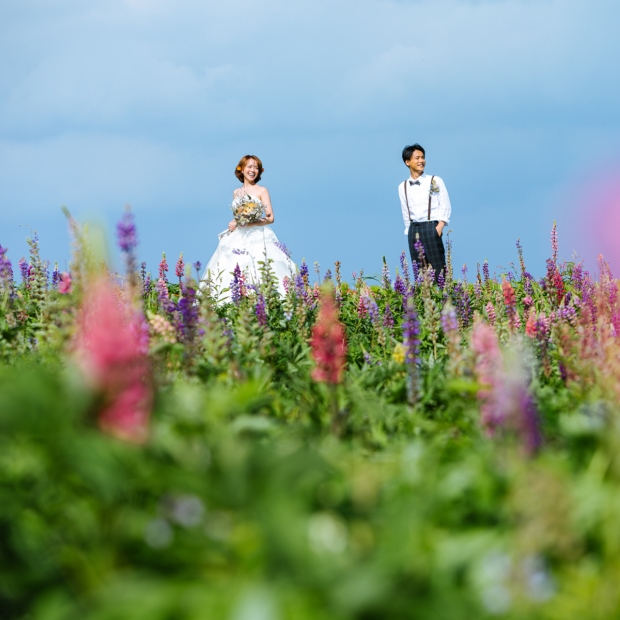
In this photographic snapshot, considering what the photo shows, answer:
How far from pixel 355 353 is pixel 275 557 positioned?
6.20 metres

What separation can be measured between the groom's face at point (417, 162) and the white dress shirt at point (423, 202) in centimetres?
20

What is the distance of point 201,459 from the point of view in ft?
8.33

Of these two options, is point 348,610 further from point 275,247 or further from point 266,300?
point 275,247

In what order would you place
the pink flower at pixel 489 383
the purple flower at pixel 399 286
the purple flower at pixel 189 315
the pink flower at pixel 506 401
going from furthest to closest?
the purple flower at pixel 399 286, the purple flower at pixel 189 315, the pink flower at pixel 489 383, the pink flower at pixel 506 401

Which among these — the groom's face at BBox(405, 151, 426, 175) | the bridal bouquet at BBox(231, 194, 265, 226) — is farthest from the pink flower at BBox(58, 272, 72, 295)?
the groom's face at BBox(405, 151, 426, 175)

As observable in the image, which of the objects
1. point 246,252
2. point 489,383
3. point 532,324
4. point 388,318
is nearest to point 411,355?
point 489,383

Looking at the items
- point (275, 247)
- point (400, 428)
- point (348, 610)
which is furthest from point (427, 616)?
point (275, 247)

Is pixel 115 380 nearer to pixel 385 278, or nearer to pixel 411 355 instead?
pixel 411 355

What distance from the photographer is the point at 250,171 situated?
16.2m

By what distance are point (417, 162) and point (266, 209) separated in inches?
116

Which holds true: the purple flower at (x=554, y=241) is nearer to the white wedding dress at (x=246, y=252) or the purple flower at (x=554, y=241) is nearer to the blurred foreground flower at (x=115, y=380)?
the white wedding dress at (x=246, y=252)

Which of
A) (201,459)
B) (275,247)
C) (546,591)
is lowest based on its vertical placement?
(546,591)

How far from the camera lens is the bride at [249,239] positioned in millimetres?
14656

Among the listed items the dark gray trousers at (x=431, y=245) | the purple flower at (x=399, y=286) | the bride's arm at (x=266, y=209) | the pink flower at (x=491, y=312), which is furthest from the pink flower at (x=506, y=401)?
the dark gray trousers at (x=431, y=245)
